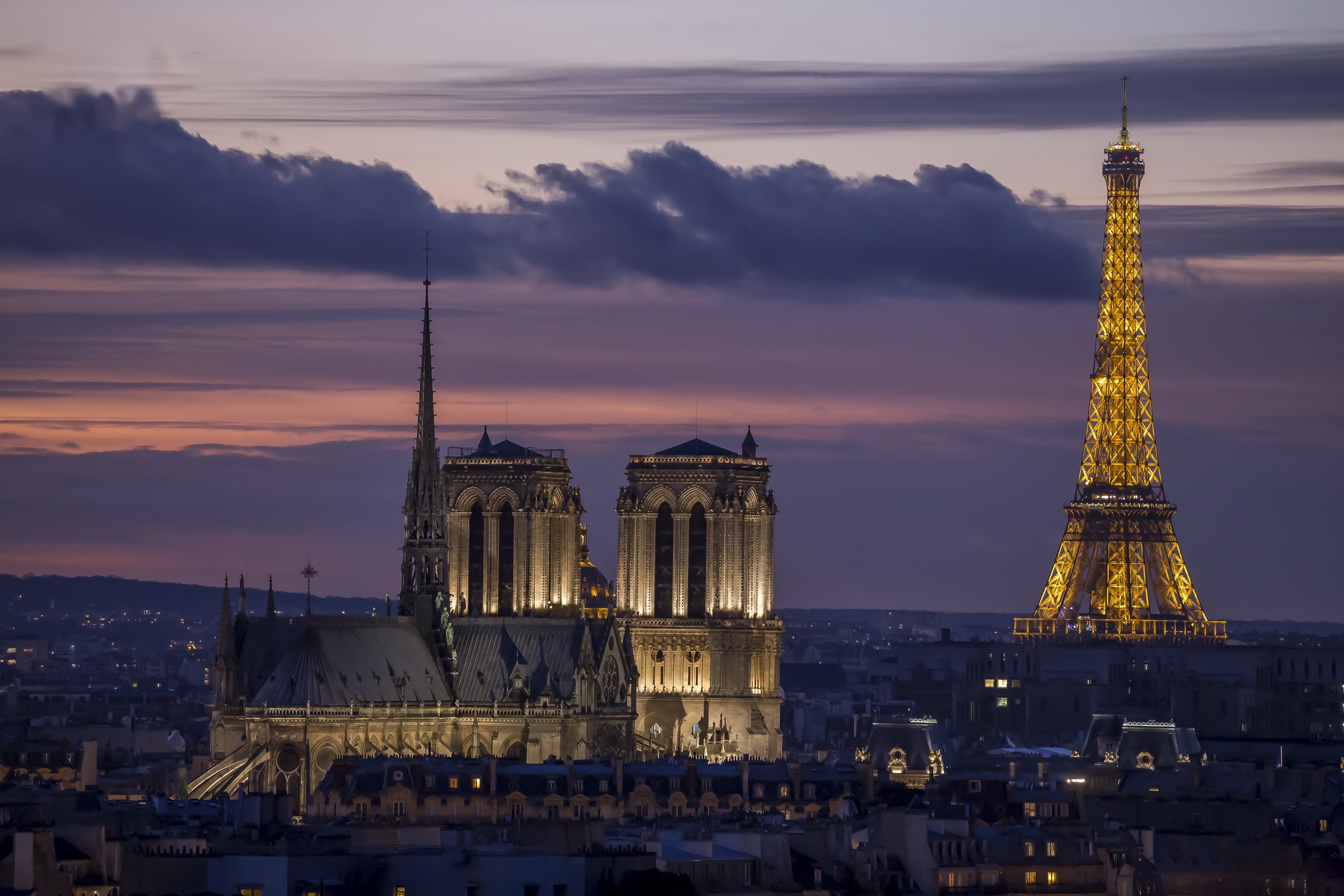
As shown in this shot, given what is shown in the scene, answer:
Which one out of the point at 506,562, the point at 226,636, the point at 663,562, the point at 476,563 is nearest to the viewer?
the point at 226,636

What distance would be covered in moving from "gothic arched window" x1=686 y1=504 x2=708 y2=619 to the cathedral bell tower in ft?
37.0

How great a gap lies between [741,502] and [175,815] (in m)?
55.8

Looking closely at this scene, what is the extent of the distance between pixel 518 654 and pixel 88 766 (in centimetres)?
1691

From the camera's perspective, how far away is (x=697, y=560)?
190 metres

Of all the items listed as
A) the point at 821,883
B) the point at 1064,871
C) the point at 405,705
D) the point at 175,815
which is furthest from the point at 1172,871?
the point at 405,705

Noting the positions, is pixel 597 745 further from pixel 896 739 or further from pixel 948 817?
pixel 948 817

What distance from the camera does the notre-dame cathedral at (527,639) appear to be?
556ft

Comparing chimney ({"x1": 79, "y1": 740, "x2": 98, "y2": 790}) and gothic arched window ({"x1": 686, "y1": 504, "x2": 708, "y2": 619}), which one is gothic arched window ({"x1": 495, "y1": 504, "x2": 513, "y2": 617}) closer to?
gothic arched window ({"x1": 686, "y1": 504, "x2": 708, "y2": 619})

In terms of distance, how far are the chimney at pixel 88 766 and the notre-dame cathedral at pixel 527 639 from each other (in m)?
4.49

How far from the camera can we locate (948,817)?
133m

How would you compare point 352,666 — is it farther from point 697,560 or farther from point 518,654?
point 697,560

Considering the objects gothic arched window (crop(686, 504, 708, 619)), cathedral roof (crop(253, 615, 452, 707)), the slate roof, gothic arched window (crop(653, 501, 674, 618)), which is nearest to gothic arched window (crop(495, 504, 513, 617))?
gothic arched window (crop(653, 501, 674, 618))

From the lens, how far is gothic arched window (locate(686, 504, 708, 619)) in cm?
18950

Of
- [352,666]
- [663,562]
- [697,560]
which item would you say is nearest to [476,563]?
[663,562]
